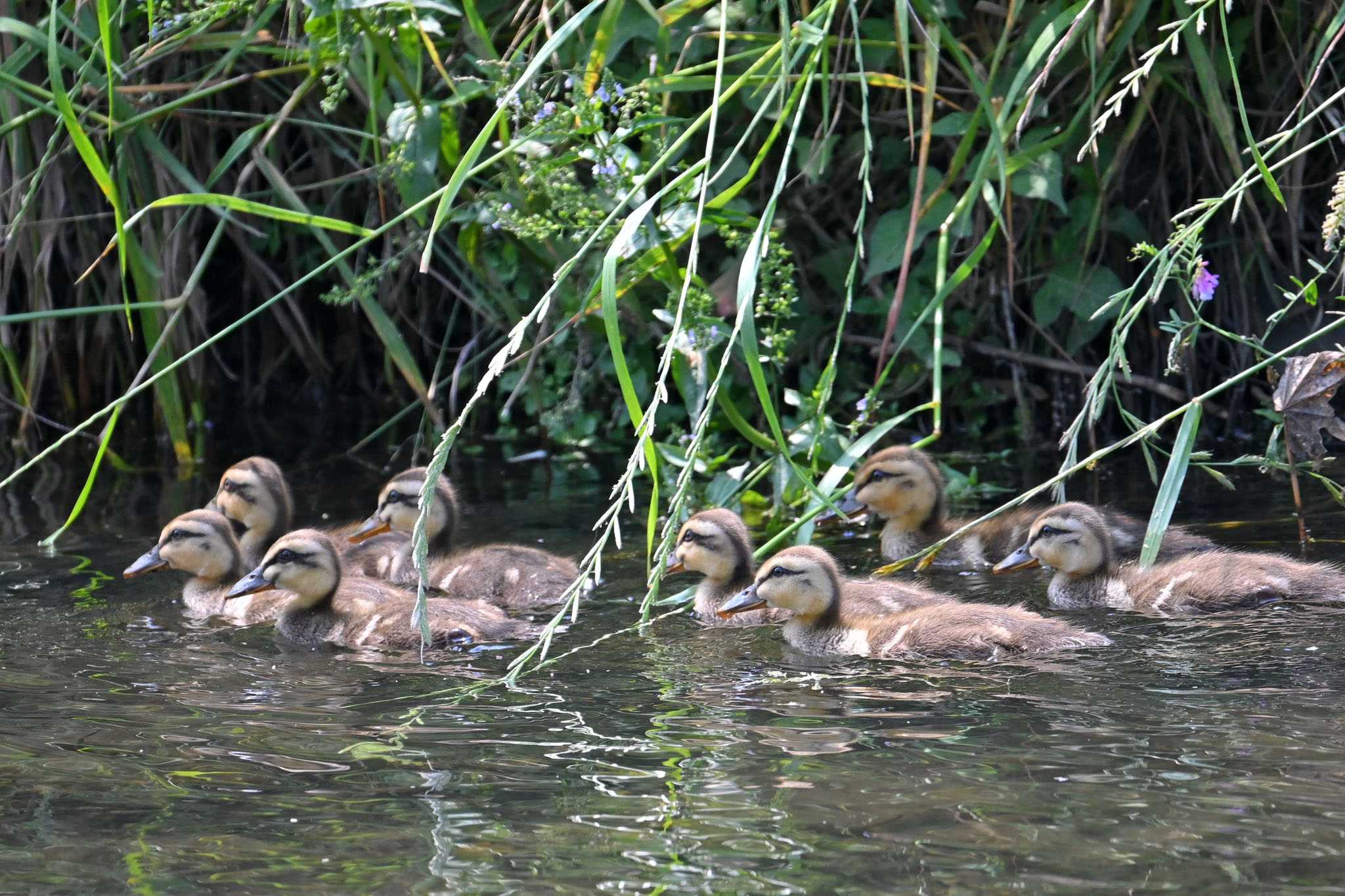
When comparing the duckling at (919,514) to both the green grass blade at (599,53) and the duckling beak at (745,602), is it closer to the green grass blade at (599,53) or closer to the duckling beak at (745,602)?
the duckling beak at (745,602)

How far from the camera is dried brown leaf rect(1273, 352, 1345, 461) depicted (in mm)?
4742

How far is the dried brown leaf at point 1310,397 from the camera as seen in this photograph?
4742 millimetres

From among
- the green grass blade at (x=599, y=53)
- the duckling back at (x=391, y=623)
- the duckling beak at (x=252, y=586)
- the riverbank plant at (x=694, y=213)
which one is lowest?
the duckling back at (x=391, y=623)

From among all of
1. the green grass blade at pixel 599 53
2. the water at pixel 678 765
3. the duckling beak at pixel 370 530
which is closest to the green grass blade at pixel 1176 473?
the water at pixel 678 765

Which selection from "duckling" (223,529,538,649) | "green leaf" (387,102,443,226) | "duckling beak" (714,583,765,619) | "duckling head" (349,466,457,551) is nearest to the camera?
"duckling" (223,529,538,649)

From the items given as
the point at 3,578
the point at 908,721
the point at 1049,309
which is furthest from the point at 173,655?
the point at 1049,309

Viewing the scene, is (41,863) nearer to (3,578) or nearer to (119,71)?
(3,578)

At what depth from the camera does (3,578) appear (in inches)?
231

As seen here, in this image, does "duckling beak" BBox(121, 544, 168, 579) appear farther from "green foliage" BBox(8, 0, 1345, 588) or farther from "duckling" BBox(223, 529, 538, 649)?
"green foliage" BBox(8, 0, 1345, 588)

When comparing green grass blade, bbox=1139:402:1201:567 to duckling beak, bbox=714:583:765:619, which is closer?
green grass blade, bbox=1139:402:1201:567

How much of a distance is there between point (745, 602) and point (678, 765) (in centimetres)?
152

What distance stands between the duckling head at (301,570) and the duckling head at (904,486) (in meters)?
1.84

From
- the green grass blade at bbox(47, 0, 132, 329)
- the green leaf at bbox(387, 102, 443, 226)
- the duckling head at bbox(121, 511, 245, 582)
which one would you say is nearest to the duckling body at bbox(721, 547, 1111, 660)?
the duckling head at bbox(121, 511, 245, 582)

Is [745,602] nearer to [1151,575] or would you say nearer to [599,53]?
[1151,575]
